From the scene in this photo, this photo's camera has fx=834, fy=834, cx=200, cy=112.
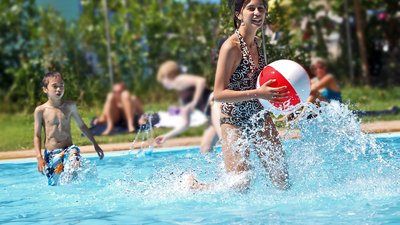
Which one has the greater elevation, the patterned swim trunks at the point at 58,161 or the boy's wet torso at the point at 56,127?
the boy's wet torso at the point at 56,127

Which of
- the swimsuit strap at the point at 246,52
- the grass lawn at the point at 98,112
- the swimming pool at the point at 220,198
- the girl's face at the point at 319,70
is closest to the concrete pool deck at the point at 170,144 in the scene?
the grass lawn at the point at 98,112

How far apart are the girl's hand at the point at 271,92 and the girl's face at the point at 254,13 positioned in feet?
1.32

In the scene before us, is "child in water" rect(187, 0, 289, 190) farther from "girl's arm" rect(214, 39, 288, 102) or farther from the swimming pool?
the swimming pool

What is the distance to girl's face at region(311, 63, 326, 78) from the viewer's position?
32.9 feet

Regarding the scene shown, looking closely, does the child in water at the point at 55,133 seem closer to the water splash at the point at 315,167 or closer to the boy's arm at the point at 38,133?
the boy's arm at the point at 38,133

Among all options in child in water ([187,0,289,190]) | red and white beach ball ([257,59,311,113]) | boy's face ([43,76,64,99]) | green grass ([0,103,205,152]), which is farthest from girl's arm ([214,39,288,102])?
green grass ([0,103,205,152])

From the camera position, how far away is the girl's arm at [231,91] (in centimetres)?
472

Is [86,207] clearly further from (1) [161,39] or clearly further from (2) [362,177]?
(1) [161,39]

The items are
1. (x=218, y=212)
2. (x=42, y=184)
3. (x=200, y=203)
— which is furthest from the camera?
(x=42, y=184)

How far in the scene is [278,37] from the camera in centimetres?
941

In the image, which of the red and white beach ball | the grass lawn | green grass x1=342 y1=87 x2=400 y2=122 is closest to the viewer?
the red and white beach ball

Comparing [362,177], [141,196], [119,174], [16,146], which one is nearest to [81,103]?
[16,146]

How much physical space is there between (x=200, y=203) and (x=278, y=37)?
4.49 m

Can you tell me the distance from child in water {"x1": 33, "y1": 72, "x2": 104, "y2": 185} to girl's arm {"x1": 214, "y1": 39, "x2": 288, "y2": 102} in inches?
79.3
